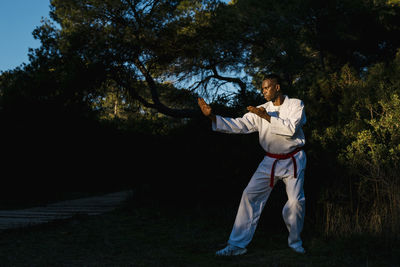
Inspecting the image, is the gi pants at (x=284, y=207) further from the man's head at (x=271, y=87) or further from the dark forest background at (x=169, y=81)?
the dark forest background at (x=169, y=81)

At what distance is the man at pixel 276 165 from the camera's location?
165 inches

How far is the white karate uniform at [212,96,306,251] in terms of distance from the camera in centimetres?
419

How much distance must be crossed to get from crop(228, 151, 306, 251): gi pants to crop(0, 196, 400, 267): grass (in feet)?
0.63

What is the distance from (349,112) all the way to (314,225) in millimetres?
1660

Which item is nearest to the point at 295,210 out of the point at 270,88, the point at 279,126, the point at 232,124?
the point at 279,126

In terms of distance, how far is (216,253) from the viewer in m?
4.21

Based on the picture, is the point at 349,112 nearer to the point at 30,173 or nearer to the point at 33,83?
the point at 30,173

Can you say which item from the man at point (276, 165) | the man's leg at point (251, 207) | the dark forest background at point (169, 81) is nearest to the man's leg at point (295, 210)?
the man at point (276, 165)

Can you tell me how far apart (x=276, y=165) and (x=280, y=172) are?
0.28 ft

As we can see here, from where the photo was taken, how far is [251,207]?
4398 mm

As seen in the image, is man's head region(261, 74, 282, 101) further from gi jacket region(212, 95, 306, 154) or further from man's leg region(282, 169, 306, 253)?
man's leg region(282, 169, 306, 253)

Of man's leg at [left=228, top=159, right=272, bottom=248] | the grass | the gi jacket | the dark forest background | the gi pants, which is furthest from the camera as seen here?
the dark forest background

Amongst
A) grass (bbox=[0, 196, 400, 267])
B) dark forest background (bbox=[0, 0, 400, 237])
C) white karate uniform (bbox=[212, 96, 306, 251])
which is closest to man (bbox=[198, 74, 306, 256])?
white karate uniform (bbox=[212, 96, 306, 251])

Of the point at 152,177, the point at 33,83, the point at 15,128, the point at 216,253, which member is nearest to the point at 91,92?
the point at 33,83
